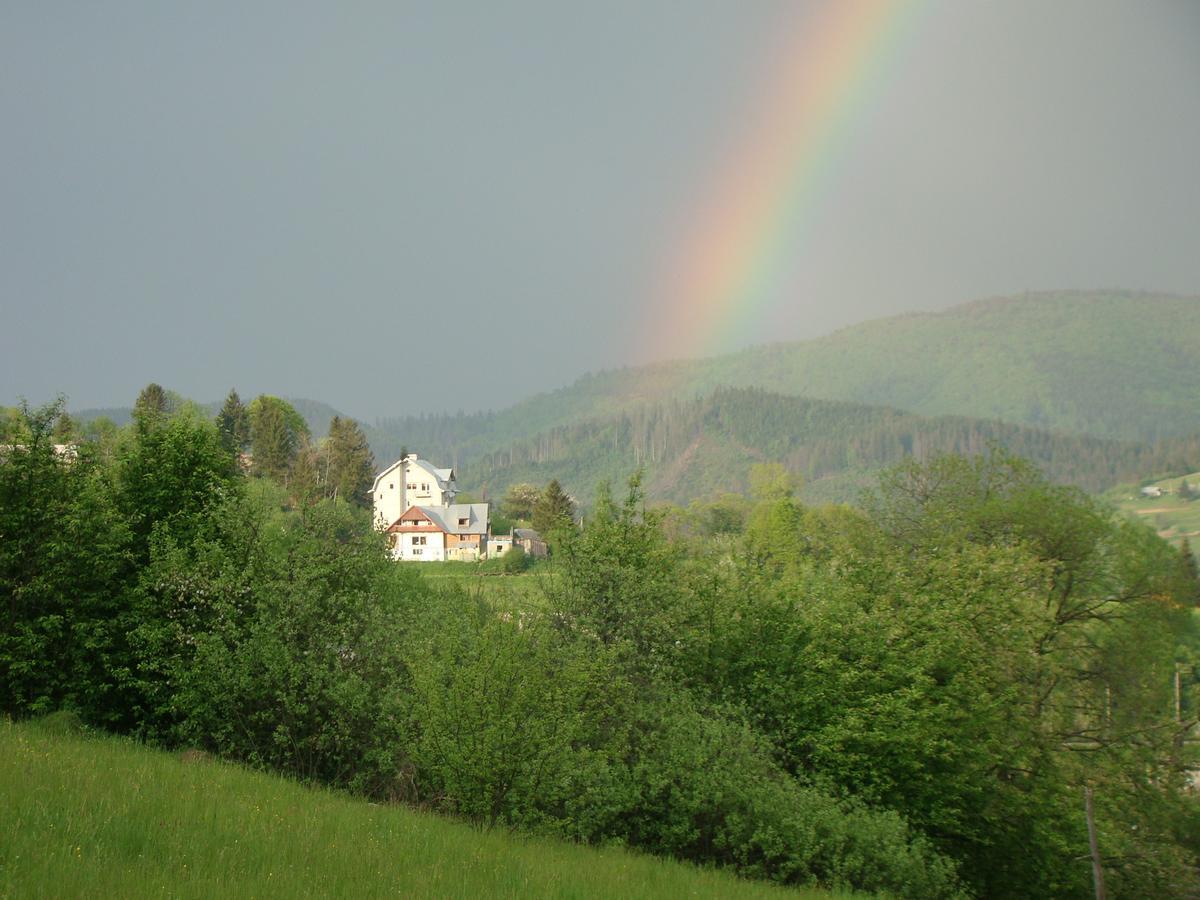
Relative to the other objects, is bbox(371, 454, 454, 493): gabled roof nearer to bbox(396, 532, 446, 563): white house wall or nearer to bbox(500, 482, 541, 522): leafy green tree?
bbox(500, 482, 541, 522): leafy green tree

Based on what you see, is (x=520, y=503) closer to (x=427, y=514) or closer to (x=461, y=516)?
(x=461, y=516)

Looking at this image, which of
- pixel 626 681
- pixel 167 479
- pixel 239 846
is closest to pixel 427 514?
pixel 167 479

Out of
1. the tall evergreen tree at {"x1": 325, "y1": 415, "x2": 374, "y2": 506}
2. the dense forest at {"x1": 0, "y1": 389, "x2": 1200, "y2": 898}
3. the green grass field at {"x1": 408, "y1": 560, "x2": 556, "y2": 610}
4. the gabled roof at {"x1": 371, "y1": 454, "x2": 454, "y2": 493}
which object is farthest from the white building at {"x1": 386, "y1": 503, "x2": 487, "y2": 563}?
the green grass field at {"x1": 408, "y1": 560, "x2": 556, "y2": 610}

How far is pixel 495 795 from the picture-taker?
17.2 meters

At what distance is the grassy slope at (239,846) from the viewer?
9.41 metres

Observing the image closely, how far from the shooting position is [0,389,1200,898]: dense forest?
19.2 metres

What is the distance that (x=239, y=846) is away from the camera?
36.2ft

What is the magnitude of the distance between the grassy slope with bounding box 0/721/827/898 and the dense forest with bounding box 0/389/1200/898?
2684 millimetres

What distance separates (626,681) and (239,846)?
12.2 metres

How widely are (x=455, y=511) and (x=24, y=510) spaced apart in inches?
4884

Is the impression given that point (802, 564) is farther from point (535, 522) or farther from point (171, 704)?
point (535, 522)

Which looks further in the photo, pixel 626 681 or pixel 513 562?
pixel 513 562

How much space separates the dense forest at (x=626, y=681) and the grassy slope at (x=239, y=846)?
268cm

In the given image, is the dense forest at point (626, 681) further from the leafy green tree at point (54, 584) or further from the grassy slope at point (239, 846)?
the grassy slope at point (239, 846)
